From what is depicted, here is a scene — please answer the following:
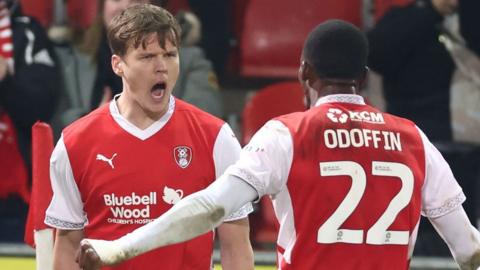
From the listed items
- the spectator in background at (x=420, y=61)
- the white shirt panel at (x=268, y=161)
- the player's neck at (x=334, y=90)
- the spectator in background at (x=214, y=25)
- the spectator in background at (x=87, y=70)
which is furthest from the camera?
the spectator in background at (x=214, y=25)

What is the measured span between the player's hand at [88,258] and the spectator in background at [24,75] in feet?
13.2

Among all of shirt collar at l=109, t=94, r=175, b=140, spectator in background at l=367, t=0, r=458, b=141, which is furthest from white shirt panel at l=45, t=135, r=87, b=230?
spectator in background at l=367, t=0, r=458, b=141

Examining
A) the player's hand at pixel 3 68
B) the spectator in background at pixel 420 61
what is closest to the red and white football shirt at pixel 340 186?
the spectator in background at pixel 420 61

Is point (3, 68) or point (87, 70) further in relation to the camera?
point (87, 70)

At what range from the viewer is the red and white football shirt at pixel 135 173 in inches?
196

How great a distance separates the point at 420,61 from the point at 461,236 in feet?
12.0

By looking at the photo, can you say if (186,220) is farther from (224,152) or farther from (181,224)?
(224,152)

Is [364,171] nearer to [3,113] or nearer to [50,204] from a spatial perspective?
[50,204]

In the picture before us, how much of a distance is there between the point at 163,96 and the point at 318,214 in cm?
77

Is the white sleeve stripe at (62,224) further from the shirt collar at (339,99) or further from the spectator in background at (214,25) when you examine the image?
the spectator in background at (214,25)

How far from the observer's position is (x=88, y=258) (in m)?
4.26

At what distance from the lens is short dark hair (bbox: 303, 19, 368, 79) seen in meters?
4.66

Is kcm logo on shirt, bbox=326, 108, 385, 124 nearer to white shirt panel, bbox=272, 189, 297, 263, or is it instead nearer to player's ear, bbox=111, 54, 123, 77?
white shirt panel, bbox=272, 189, 297, 263

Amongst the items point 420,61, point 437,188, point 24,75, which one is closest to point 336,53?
point 437,188
